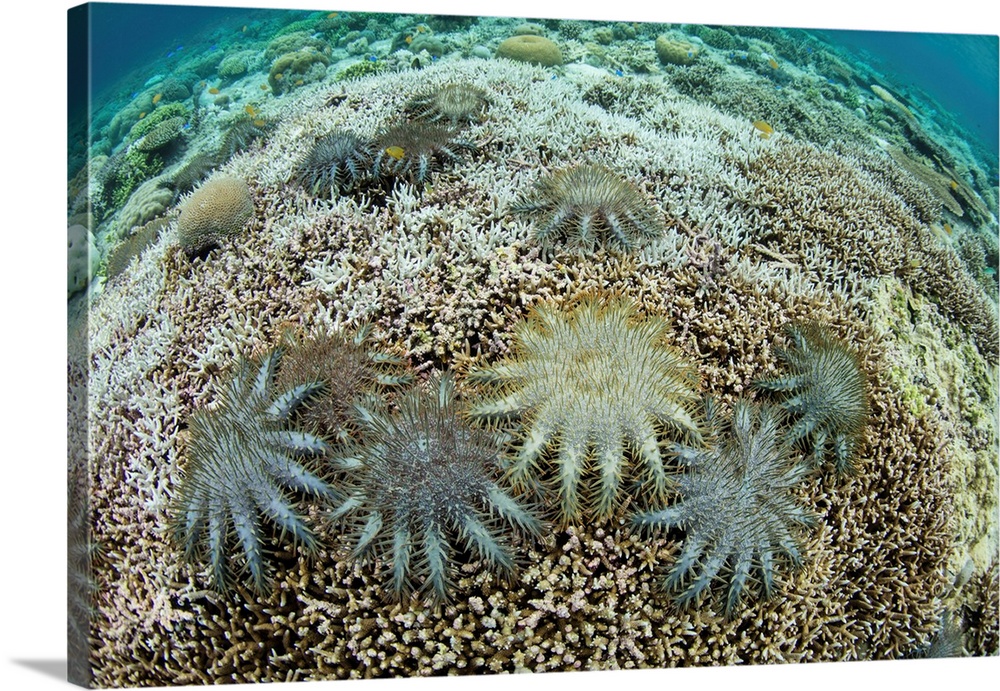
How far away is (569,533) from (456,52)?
2.42 m

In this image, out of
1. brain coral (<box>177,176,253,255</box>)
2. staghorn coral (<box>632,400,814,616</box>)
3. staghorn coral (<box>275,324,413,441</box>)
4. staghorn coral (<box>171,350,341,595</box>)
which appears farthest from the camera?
brain coral (<box>177,176,253,255</box>)

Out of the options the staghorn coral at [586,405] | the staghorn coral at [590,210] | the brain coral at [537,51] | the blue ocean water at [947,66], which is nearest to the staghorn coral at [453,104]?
the brain coral at [537,51]

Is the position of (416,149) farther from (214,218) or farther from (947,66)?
(947,66)

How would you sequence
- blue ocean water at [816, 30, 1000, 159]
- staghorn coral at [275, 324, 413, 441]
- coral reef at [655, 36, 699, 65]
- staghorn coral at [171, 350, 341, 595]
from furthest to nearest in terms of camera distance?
blue ocean water at [816, 30, 1000, 159], coral reef at [655, 36, 699, 65], staghorn coral at [275, 324, 413, 441], staghorn coral at [171, 350, 341, 595]

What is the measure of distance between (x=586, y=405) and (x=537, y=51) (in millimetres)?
1892

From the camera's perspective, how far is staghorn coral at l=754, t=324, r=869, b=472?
395 cm

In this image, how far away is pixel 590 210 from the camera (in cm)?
395

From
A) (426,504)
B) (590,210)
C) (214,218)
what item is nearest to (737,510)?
(426,504)

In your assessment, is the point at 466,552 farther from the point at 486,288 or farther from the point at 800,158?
the point at 800,158

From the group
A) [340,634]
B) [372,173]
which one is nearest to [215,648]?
[340,634]

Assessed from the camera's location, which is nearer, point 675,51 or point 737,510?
point 737,510

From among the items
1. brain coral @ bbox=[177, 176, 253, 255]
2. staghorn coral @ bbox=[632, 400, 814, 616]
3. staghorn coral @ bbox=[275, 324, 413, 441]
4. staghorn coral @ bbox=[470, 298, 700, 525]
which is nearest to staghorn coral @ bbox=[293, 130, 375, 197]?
brain coral @ bbox=[177, 176, 253, 255]

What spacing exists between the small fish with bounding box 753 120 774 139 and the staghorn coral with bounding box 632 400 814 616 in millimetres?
1518

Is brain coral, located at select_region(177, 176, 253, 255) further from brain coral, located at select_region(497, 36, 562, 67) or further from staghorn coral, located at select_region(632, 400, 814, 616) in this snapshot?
staghorn coral, located at select_region(632, 400, 814, 616)
